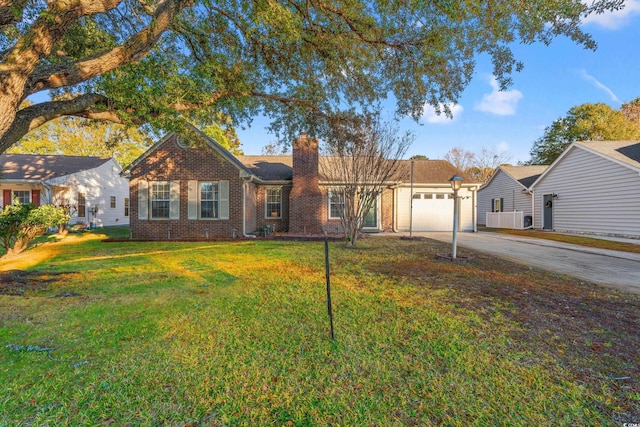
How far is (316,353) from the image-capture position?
2.84m

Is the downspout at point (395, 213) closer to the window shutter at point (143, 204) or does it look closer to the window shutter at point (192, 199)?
the window shutter at point (192, 199)

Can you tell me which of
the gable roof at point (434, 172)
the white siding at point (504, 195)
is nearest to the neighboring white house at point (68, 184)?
the gable roof at point (434, 172)

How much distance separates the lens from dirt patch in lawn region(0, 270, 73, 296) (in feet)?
15.9

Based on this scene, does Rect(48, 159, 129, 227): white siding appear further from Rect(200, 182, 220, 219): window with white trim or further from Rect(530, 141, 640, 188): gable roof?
Rect(530, 141, 640, 188): gable roof

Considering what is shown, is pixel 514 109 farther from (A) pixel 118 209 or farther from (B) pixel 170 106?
(A) pixel 118 209

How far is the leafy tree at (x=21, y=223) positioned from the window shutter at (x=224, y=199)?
5760mm

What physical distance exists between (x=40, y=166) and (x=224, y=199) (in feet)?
44.7

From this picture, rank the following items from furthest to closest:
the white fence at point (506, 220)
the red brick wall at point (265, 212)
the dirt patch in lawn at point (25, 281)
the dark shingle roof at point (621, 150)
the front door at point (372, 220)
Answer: the white fence at point (506, 220)
the front door at point (372, 220)
the red brick wall at point (265, 212)
the dark shingle roof at point (621, 150)
the dirt patch in lawn at point (25, 281)

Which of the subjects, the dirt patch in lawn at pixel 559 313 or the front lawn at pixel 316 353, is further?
the dirt patch in lawn at pixel 559 313

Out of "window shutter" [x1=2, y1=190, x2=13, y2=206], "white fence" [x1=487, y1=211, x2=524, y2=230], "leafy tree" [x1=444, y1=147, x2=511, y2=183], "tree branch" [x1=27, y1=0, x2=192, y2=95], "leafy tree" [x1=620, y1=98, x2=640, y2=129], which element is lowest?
"white fence" [x1=487, y1=211, x2=524, y2=230]

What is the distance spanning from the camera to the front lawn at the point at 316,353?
6.72 feet

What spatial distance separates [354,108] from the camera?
25.6 feet

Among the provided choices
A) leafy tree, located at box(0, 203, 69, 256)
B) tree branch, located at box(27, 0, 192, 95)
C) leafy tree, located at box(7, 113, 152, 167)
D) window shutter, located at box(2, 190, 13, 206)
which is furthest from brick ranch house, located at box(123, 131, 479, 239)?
leafy tree, located at box(7, 113, 152, 167)

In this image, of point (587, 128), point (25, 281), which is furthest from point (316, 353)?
point (587, 128)
